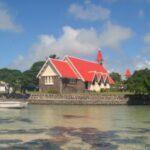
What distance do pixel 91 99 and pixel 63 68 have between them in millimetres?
12700

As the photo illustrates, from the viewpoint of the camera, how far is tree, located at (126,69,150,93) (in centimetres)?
6156

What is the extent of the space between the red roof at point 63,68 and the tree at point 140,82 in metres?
14.7

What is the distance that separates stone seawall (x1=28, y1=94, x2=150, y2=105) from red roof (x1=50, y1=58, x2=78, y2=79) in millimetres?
7562

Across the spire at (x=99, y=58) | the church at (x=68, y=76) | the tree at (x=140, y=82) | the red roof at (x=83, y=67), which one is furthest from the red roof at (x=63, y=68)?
the spire at (x=99, y=58)

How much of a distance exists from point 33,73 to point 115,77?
3813 cm

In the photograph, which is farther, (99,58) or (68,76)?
(99,58)

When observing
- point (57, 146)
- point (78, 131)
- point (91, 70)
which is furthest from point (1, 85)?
point (57, 146)

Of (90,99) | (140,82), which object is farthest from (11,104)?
(140,82)

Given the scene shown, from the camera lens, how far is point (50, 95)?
6750cm

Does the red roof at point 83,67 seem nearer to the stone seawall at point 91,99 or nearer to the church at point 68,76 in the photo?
the church at point 68,76

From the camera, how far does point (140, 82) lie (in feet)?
204

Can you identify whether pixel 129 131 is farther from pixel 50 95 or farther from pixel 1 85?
pixel 1 85

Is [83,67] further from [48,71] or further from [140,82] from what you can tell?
[140,82]

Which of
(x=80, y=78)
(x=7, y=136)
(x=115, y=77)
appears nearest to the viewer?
(x=7, y=136)
